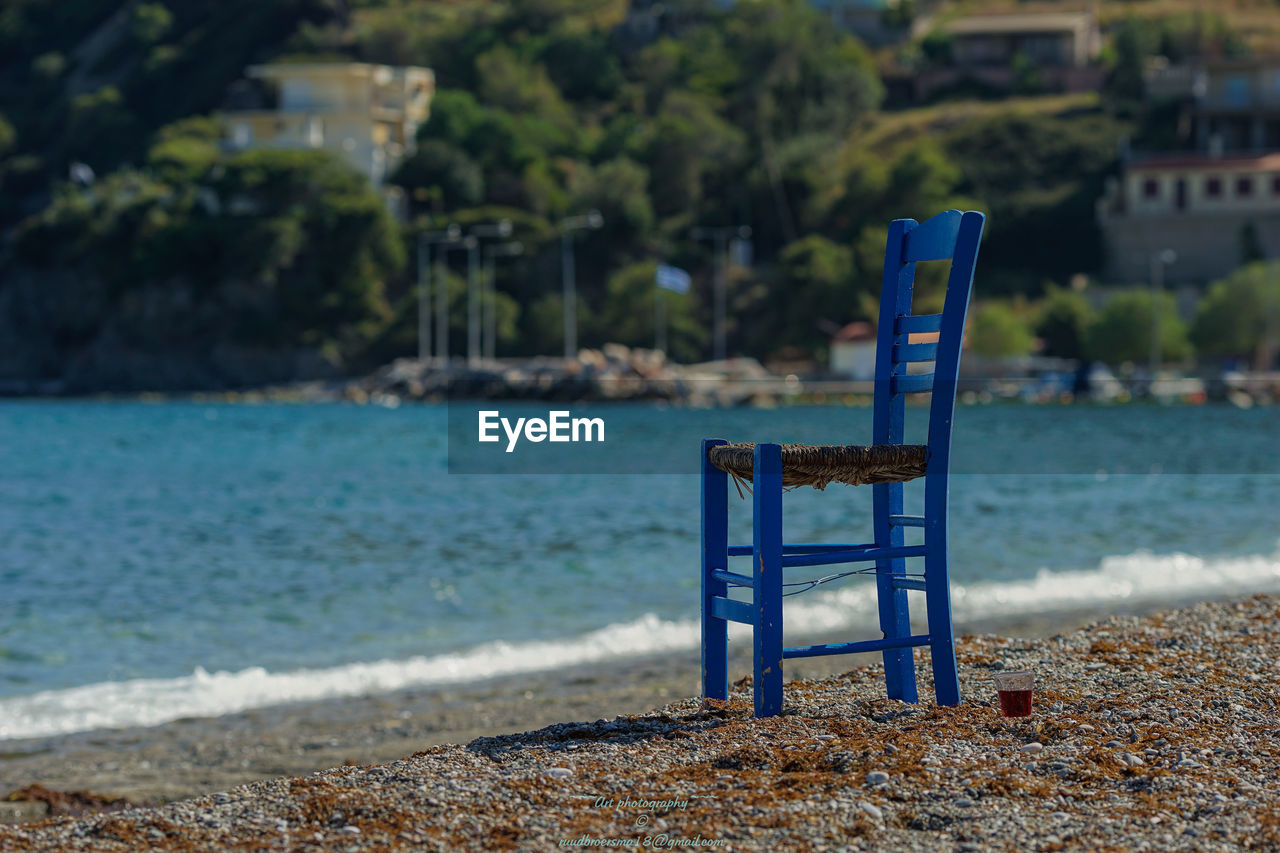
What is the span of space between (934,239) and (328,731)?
4281mm

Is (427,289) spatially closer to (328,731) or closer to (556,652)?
(556,652)

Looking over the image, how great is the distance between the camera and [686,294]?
73.2 m

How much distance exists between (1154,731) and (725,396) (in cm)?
5784

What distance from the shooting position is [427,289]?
242 ft

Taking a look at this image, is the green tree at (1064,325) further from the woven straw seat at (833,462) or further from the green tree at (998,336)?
the woven straw seat at (833,462)

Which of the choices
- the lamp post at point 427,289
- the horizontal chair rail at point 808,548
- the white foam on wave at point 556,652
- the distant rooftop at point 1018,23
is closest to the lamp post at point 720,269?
the lamp post at point 427,289

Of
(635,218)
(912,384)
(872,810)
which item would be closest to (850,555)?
(912,384)

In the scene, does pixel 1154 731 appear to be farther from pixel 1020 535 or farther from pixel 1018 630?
pixel 1020 535

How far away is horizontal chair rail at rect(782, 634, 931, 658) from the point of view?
199 inches

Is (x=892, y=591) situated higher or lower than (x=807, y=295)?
lower

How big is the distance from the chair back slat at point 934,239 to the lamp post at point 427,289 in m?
65.4

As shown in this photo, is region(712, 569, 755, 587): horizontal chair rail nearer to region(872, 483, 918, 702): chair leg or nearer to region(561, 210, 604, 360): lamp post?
region(872, 483, 918, 702): chair leg

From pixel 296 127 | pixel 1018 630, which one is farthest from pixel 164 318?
pixel 1018 630

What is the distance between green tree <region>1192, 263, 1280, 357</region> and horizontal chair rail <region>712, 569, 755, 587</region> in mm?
61084
